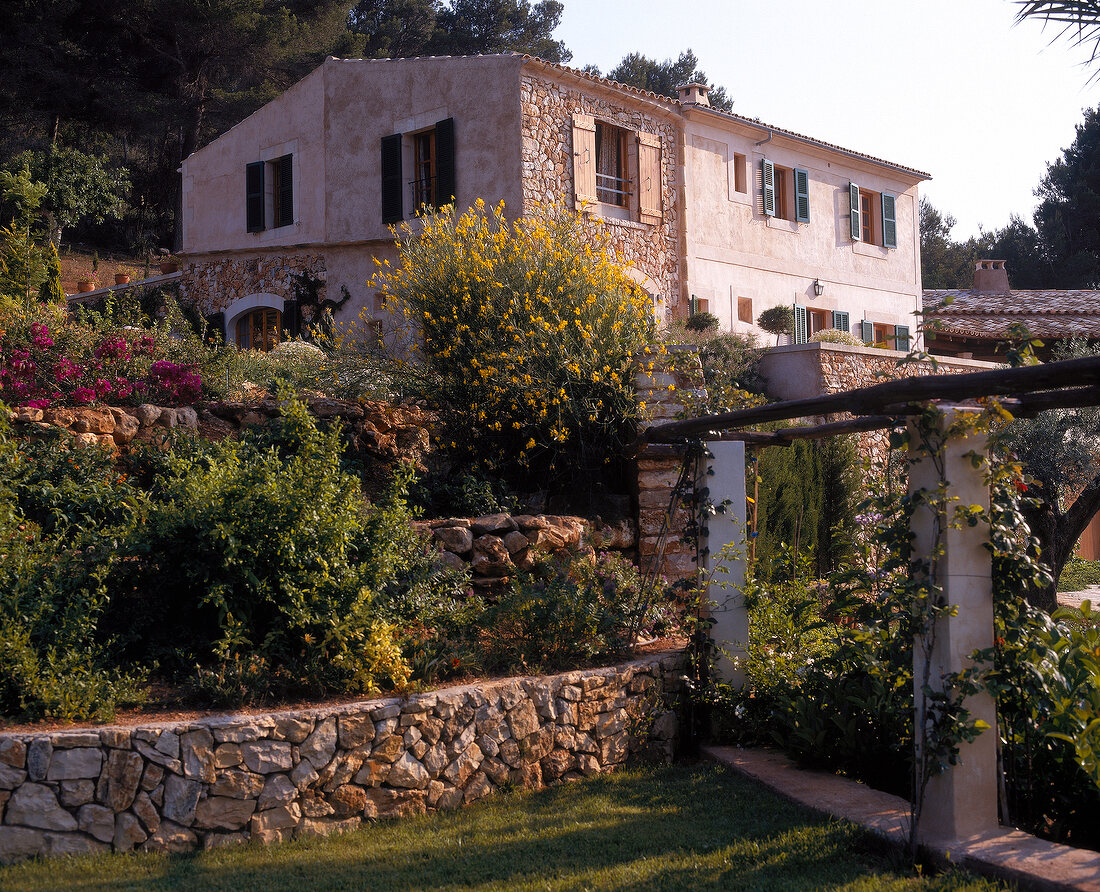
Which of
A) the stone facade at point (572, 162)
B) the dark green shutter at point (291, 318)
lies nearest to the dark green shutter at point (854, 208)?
the stone facade at point (572, 162)

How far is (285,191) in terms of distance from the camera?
17500mm

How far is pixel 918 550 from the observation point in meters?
4.61

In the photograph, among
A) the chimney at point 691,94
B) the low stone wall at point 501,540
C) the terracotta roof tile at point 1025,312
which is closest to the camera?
the low stone wall at point 501,540

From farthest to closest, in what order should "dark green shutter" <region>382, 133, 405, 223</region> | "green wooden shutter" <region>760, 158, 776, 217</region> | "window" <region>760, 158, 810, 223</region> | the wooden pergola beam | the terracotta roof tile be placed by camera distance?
the terracotta roof tile → "window" <region>760, 158, 810, 223</region> → "green wooden shutter" <region>760, 158, 776, 217</region> → "dark green shutter" <region>382, 133, 405, 223</region> → the wooden pergola beam

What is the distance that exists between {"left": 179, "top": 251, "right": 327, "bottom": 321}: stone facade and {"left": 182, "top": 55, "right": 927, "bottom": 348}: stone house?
0.03m

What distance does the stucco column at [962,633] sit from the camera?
440cm

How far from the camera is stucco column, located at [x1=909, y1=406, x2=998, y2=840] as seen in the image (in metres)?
4.40

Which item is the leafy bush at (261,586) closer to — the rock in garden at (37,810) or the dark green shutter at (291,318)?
the rock in garden at (37,810)

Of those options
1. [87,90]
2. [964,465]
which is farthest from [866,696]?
[87,90]

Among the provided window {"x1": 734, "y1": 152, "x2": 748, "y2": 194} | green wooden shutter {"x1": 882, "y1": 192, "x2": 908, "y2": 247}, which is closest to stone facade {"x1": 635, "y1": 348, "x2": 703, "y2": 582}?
window {"x1": 734, "y1": 152, "x2": 748, "y2": 194}

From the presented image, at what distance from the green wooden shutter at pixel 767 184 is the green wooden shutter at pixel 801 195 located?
28.0 inches

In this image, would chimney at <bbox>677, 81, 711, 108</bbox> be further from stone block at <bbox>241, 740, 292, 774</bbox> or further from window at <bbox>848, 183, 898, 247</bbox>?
stone block at <bbox>241, 740, 292, 774</bbox>

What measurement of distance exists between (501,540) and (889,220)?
1673cm

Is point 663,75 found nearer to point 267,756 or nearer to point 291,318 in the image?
point 291,318
